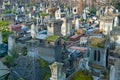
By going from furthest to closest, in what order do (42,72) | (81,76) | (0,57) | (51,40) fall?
1. (0,57)
2. (51,40)
3. (42,72)
4. (81,76)

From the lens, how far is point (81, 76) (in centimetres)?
1227

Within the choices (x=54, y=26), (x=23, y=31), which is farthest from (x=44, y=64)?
(x=23, y=31)

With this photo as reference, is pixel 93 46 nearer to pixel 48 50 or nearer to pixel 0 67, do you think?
pixel 48 50

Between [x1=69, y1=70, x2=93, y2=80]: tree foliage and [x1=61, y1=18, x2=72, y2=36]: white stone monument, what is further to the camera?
[x1=61, y1=18, x2=72, y2=36]: white stone monument

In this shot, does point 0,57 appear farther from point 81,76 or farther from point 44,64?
point 81,76

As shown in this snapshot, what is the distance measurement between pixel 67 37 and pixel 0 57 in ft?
30.2

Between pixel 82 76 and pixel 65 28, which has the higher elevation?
pixel 65 28

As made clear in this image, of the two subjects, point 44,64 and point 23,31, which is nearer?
point 44,64

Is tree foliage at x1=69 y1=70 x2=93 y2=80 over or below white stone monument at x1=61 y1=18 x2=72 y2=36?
below

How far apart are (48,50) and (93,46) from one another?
316 centimetres

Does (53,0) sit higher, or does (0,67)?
(53,0)

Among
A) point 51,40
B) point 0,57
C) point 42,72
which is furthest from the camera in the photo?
point 0,57

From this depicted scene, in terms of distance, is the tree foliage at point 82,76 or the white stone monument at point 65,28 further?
the white stone monument at point 65,28

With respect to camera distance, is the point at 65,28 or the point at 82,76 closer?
the point at 82,76
